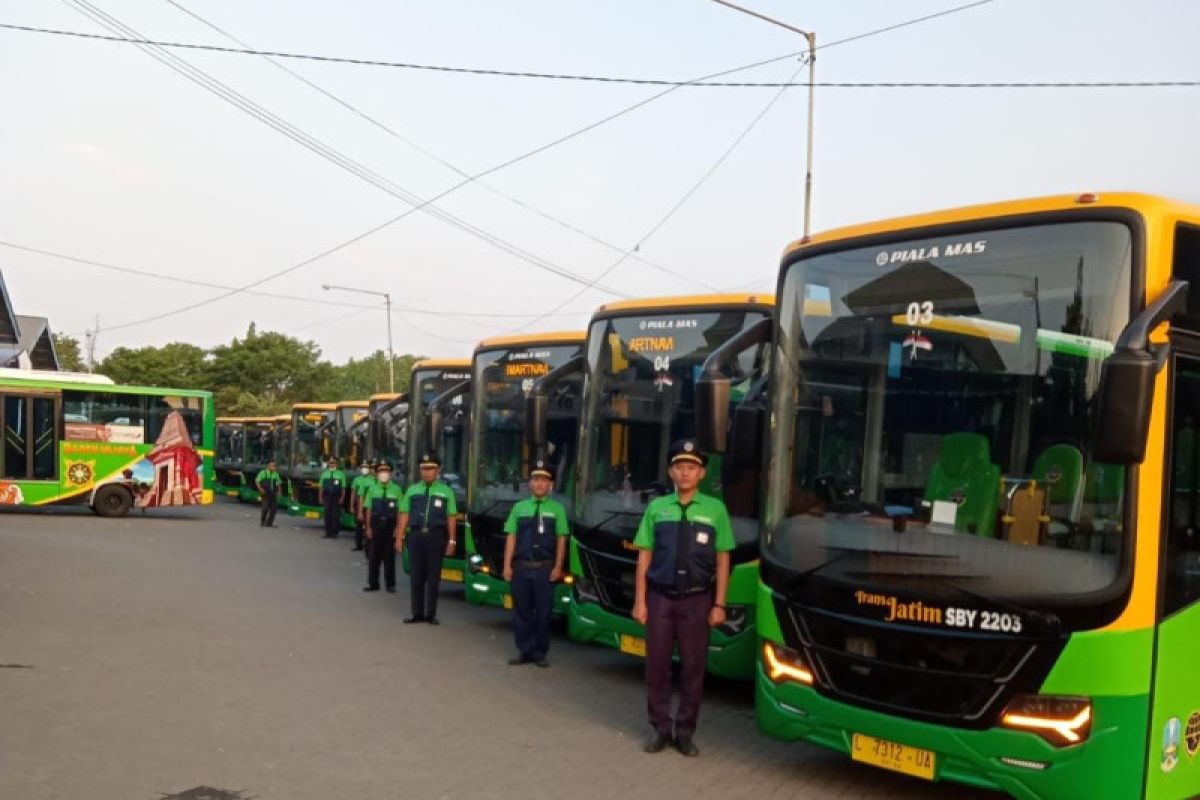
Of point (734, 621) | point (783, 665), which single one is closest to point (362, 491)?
point (734, 621)

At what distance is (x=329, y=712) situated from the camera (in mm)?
8062

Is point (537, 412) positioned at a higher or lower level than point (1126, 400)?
lower

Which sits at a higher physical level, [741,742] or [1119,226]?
[1119,226]

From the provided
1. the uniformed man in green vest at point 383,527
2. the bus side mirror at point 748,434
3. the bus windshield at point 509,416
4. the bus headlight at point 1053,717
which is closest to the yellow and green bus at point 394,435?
the uniformed man in green vest at point 383,527

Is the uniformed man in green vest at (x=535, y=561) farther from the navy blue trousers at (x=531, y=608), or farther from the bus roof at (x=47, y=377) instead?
the bus roof at (x=47, y=377)

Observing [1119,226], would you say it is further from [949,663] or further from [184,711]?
[184,711]

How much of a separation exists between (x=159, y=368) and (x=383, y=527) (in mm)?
56308

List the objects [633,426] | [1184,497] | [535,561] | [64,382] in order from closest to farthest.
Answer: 1. [1184,497]
2. [633,426]
3. [535,561]
4. [64,382]

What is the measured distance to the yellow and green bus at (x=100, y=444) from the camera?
26.6 meters

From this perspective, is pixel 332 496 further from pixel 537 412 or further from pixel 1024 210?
pixel 1024 210

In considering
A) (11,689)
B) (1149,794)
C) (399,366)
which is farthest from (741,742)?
(399,366)

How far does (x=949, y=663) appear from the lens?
215 inches

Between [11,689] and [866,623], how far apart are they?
6.42 meters

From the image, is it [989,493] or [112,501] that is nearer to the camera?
[989,493]
